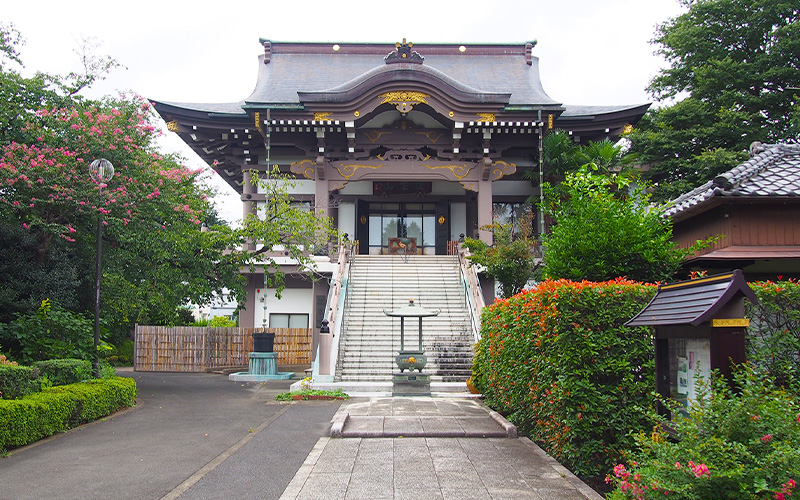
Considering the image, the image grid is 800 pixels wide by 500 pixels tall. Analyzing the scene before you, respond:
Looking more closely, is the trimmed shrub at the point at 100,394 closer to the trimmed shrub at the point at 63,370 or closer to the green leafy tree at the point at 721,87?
the trimmed shrub at the point at 63,370

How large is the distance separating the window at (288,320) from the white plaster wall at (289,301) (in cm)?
18

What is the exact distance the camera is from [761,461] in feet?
11.9

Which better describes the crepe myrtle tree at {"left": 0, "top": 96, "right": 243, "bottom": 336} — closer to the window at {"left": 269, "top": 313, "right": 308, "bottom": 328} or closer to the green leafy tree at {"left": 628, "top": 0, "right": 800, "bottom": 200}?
the window at {"left": 269, "top": 313, "right": 308, "bottom": 328}

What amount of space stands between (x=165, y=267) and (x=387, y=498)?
11.6 meters

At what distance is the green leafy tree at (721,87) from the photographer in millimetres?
19031

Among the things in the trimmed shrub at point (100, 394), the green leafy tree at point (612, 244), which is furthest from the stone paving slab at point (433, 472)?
the trimmed shrub at point (100, 394)

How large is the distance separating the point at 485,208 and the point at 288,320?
29.5 feet

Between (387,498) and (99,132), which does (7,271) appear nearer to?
(99,132)

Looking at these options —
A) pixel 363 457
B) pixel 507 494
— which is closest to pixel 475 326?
pixel 363 457

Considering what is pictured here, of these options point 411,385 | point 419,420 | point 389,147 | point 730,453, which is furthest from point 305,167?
point 730,453

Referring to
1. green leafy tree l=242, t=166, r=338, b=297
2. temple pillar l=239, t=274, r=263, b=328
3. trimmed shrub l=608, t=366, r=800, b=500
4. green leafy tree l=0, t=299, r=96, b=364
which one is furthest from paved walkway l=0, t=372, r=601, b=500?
temple pillar l=239, t=274, r=263, b=328

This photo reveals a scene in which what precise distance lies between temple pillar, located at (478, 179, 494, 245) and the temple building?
1.6 inches

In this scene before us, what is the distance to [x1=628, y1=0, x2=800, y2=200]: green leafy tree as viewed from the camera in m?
19.0

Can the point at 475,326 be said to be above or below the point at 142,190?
below
